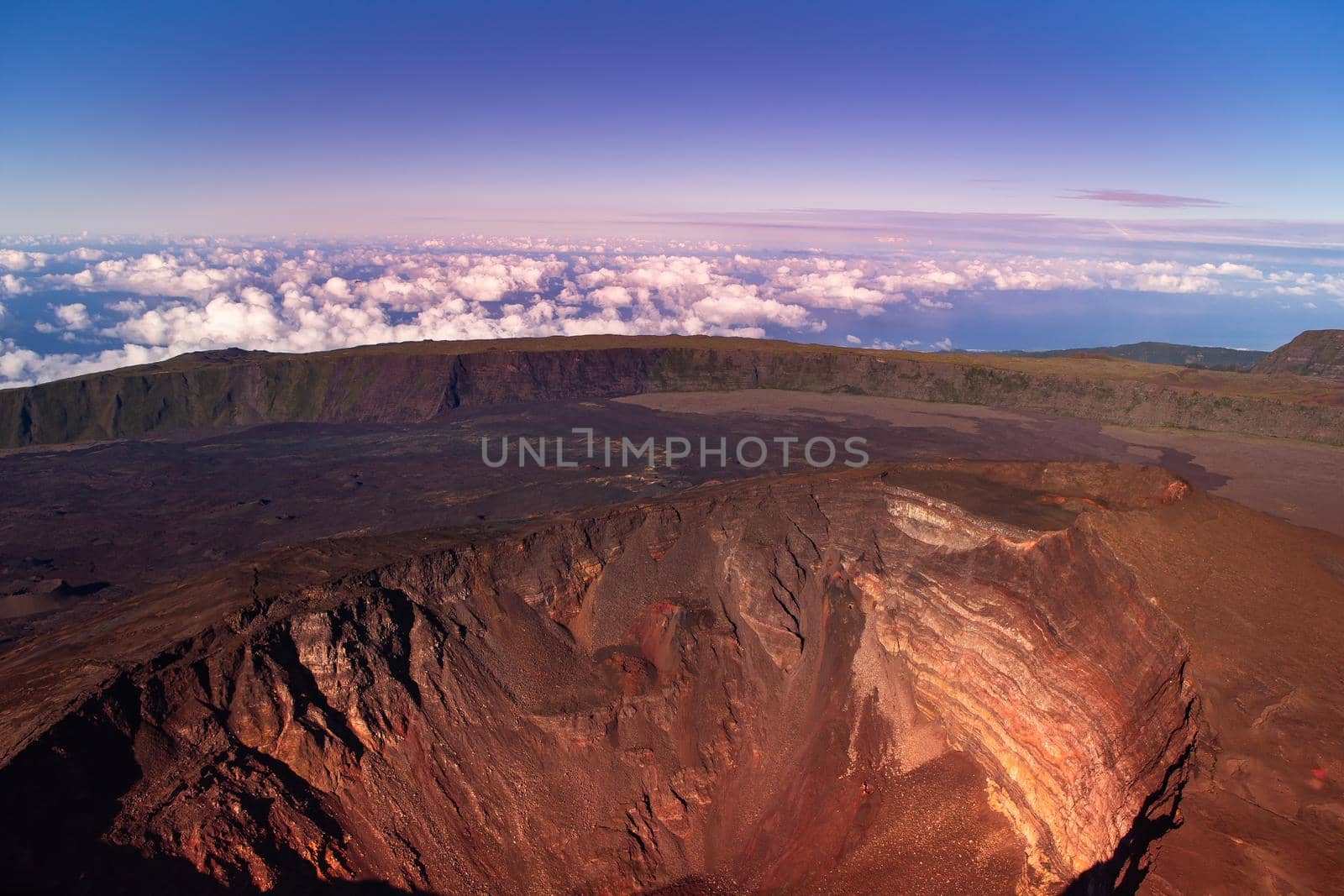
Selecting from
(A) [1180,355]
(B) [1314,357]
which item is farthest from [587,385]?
(A) [1180,355]

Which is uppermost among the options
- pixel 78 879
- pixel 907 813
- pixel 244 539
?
pixel 78 879

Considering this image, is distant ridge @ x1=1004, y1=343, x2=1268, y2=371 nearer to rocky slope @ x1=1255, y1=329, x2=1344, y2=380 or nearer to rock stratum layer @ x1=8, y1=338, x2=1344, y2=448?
rocky slope @ x1=1255, y1=329, x2=1344, y2=380

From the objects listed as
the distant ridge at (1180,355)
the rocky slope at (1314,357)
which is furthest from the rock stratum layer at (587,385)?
the distant ridge at (1180,355)

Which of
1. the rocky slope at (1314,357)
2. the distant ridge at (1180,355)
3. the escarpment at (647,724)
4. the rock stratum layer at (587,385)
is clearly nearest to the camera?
the escarpment at (647,724)

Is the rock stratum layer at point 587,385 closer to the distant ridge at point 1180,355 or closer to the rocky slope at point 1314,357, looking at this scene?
the rocky slope at point 1314,357

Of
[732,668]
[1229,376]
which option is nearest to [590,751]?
[732,668]

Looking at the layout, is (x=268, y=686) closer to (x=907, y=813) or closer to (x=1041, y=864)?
(x=907, y=813)
